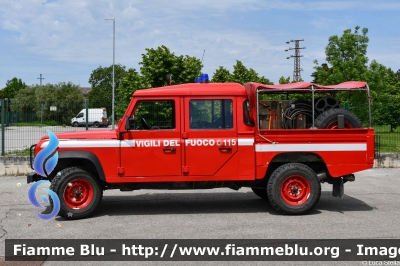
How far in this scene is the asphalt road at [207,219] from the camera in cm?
742

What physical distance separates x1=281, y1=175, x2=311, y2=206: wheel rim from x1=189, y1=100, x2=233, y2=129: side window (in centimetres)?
139

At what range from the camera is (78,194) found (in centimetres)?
858

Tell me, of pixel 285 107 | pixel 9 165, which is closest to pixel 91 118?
pixel 9 165

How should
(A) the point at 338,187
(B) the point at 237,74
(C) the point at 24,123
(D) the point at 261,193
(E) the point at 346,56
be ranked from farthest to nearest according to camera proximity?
(B) the point at 237,74 → (E) the point at 346,56 → (C) the point at 24,123 → (D) the point at 261,193 → (A) the point at 338,187

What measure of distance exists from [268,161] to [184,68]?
14.6m

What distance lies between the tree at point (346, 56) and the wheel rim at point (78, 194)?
62.1 ft

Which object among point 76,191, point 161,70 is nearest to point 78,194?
point 76,191

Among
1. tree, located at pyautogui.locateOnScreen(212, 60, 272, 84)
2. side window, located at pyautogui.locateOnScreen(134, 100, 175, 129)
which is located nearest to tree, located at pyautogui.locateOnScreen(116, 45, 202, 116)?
tree, located at pyautogui.locateOnScreen(212, 60, 272, 84)

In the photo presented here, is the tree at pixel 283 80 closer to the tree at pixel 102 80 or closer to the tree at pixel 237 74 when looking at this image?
the tree at pixel 237 74

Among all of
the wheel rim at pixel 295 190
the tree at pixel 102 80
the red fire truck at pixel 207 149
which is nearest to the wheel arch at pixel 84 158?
the red fire truck at pixel 207 149

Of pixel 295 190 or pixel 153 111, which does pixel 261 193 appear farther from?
pixel 153 111

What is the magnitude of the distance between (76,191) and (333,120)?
4569mm

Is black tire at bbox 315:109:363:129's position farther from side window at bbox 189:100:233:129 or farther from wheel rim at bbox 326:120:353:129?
side window at bbox 189:100:233:129

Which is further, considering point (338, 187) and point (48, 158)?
point (338, 187)
